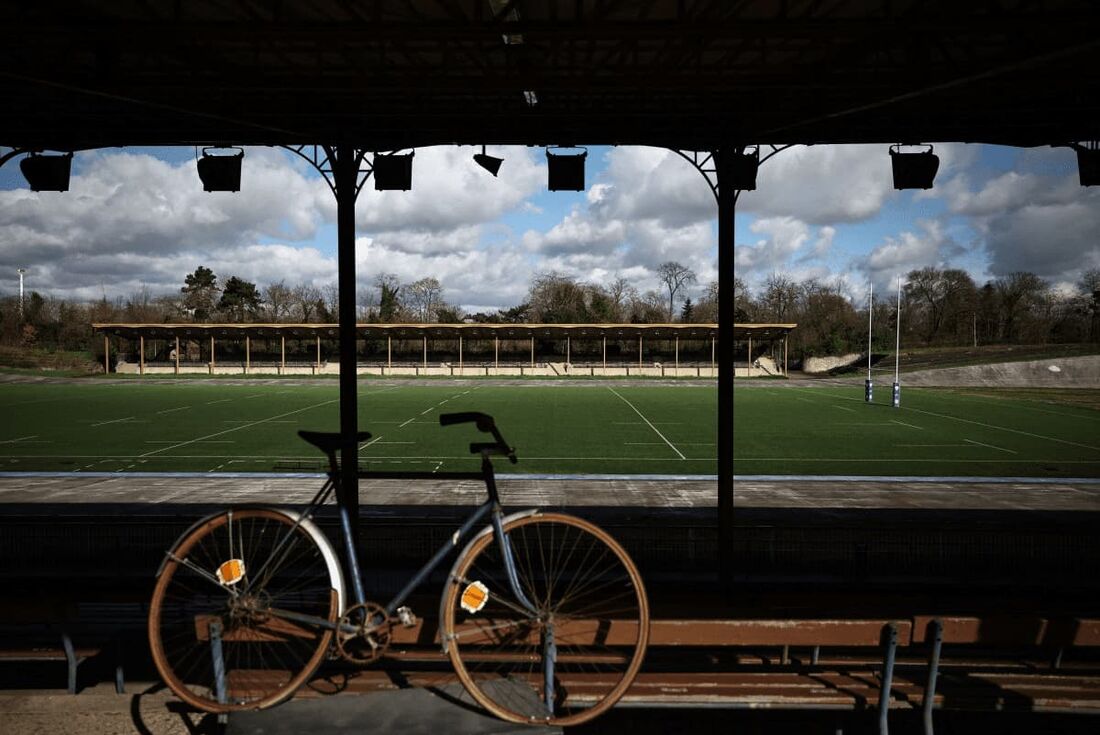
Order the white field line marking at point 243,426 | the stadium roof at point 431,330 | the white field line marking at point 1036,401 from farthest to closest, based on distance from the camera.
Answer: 1. the stadium roof at point 431,330
2. the white field line marking at point 1036,401
3. the white field line marking at point 243,426

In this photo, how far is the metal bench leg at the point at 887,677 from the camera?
3.43 meters

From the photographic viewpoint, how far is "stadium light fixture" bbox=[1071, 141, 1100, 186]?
7.71m

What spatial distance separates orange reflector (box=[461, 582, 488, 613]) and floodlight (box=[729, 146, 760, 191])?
5.46 m

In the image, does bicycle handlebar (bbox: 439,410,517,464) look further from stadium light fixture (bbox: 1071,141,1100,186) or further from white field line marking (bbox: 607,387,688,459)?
white field line marking (bbox: 607,387,688,459)

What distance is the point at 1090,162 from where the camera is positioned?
7754mm

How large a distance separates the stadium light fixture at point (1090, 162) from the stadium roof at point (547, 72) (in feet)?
0.73

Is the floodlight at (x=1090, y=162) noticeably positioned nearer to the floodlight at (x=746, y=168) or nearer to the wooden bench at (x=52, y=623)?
the floodlight at (x=746, y=168)

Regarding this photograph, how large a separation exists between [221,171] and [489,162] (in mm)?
3322

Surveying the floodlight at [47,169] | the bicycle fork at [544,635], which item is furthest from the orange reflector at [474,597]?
the floodlight at [47,169]

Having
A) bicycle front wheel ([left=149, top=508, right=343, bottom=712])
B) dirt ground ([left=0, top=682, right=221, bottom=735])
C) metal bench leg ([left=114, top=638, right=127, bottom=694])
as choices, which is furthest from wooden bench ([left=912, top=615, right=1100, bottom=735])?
metal bench leg ([left=114, top=638, right=127, bottom=694])

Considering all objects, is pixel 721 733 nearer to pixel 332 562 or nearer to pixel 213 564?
pixel 332 562

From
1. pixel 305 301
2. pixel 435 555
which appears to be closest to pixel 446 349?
pixel 305 301

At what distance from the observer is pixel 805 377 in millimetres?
63438

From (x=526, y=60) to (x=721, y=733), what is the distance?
508cm
